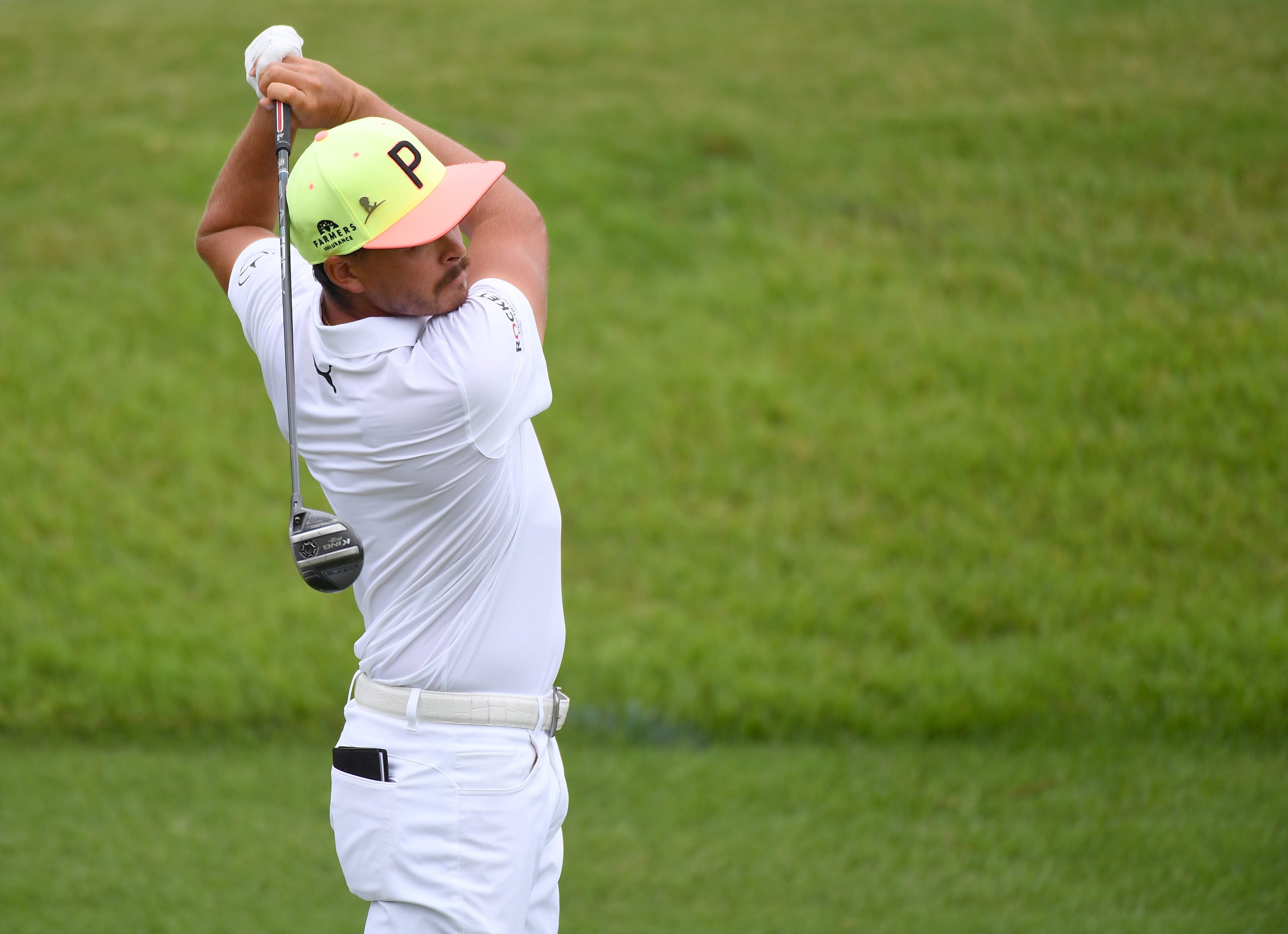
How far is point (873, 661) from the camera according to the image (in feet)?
19.5

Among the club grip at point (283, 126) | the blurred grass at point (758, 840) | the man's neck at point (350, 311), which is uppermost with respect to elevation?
the club grip at point (283, 126)

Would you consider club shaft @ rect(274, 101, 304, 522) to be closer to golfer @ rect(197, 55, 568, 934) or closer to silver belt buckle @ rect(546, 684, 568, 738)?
golfer @ rect(197, 55, 568, 934)

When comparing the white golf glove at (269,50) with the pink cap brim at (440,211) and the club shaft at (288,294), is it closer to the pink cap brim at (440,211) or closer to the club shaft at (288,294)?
the club shaft at (288,294)

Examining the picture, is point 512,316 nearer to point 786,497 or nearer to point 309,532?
point 309,532

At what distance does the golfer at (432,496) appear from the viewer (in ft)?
7.46

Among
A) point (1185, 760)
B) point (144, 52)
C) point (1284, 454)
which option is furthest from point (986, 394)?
point (144, 52)

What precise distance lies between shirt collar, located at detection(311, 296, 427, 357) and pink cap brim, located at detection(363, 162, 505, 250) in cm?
14

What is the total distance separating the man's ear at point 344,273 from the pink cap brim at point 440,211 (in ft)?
0.20

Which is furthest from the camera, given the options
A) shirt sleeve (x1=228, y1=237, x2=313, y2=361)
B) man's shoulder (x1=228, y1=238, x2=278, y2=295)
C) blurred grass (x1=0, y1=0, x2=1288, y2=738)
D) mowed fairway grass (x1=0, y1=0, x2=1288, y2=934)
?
blurred grass (x1=0, y1=0, x2=1288, y2=738)

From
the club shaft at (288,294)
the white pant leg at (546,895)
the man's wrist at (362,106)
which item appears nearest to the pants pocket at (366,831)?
the white pant leg at (546,895)

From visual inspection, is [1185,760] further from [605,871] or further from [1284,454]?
[605,871]

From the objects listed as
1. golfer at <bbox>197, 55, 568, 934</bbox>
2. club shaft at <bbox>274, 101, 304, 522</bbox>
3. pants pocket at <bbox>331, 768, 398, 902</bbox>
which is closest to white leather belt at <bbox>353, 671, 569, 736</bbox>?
golfer at <bbox>197, 55, 568, 934</bbox>

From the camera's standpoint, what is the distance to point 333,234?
2266mm

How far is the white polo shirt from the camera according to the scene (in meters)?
2.26
